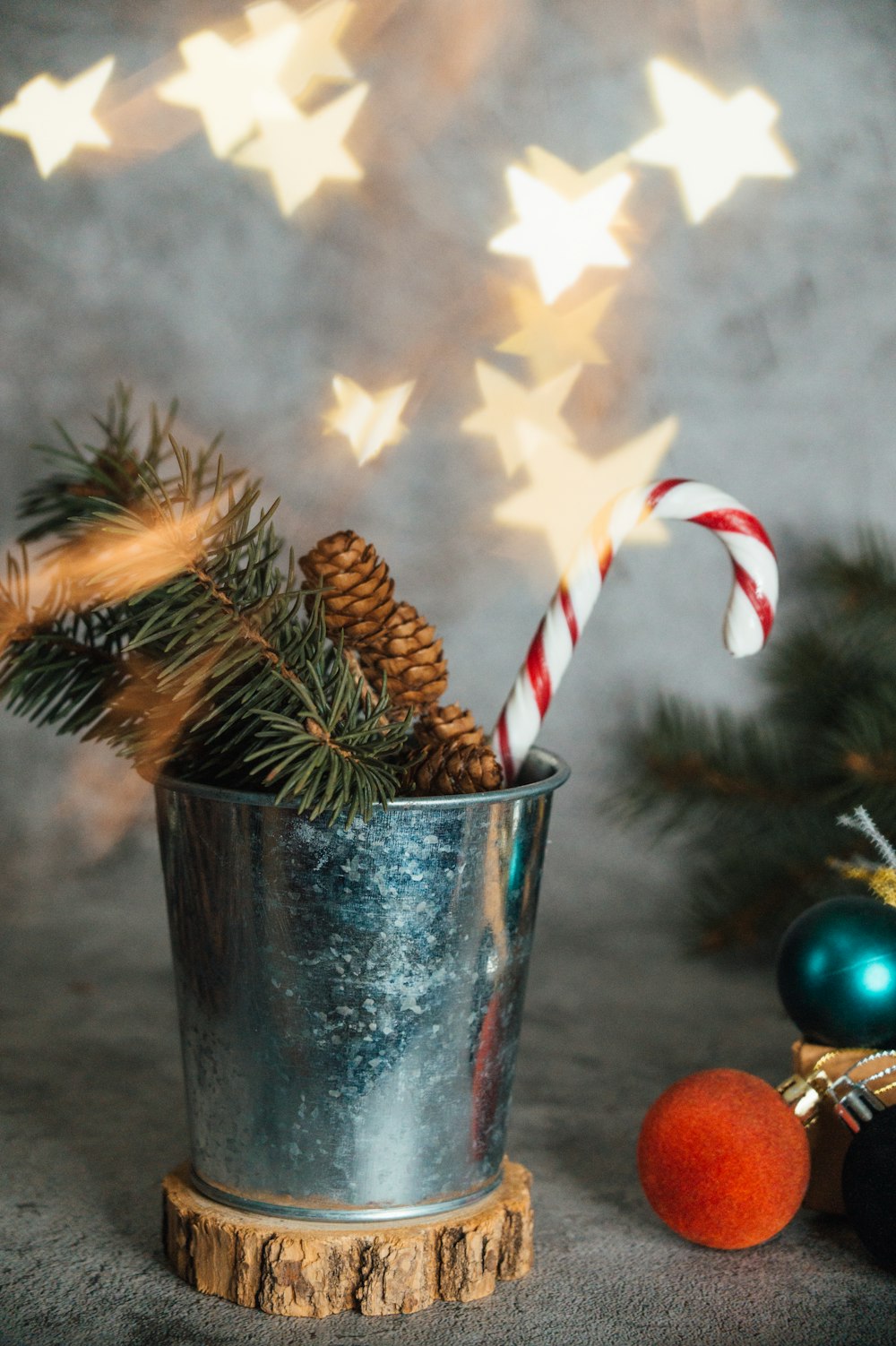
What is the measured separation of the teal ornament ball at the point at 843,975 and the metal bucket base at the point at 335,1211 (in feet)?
1.09

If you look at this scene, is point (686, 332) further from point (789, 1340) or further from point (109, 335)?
point (789, 1340)

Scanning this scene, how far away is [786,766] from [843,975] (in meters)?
0.71

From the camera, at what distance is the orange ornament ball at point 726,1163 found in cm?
100

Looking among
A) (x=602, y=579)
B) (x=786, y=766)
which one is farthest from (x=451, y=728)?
(x=786, y=766)

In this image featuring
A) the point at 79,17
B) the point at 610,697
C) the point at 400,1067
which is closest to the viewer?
the point at 400,1067

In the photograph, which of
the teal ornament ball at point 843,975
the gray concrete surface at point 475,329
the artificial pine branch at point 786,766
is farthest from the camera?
the gray concrete surface at point 475,329

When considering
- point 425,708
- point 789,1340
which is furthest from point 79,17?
point 789,1340

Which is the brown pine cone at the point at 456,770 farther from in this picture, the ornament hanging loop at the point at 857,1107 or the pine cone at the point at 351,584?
the ornament hanging loop at the point at 857,1107

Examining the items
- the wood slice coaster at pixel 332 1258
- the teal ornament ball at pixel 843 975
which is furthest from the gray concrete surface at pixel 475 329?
the wood slice coaster at pixel 332 1258

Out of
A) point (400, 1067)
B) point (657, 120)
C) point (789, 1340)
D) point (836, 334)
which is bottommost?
point (789, 1340)

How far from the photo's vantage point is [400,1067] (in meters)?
0.92

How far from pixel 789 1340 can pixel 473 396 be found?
1387 mm

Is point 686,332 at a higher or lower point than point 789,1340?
higher

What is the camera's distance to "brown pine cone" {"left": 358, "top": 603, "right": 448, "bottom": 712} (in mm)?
984
